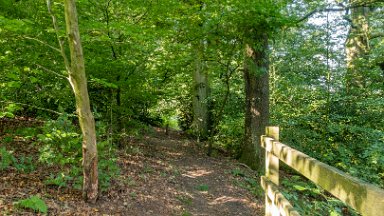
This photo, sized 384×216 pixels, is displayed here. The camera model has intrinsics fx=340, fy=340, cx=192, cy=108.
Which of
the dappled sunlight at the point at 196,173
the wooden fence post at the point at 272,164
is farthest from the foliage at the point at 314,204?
the dappled sunlight at the point at 196,173

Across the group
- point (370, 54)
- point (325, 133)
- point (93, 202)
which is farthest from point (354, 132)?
point (93, 202)

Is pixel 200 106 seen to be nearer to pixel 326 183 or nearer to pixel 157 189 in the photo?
pixel 157 189

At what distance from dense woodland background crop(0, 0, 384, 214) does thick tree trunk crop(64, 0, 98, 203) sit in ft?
0.97

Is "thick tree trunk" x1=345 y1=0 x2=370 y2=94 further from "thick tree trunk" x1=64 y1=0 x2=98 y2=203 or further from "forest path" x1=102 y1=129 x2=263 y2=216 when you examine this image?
"thick tree trunk" x1=64 y1=0 x2=98 y2=203

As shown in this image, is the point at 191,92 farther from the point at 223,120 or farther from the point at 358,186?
the point at 358,186

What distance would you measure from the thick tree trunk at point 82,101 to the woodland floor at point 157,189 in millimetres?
307

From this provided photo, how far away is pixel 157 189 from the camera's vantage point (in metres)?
6.66

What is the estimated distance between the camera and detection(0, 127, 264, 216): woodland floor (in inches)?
199

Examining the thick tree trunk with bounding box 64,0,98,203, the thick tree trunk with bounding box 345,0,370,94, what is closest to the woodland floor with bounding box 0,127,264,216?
the thick tree trunk with bounding box 64,0,98,203

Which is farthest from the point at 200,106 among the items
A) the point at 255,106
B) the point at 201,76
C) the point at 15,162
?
the point at 15,162

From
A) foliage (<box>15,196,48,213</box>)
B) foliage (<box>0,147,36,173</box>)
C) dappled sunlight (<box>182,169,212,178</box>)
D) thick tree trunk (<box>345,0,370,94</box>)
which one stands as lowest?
dappled sunlight (<box>182,169,212,178</box>)

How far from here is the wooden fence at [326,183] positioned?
57.0 inches

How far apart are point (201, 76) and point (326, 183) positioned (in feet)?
39.5

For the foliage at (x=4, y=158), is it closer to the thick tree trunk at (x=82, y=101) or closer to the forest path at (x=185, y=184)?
the thick tree trunk at (x=82, y=101)
